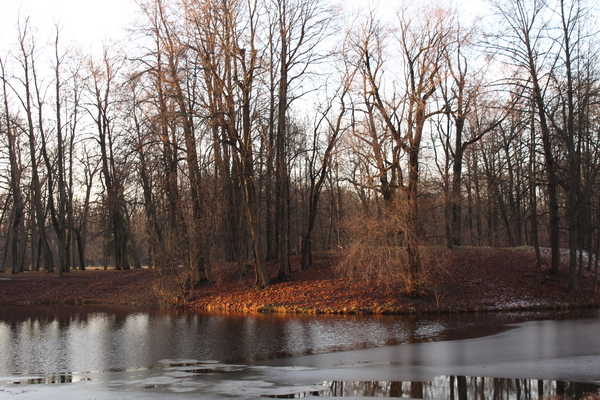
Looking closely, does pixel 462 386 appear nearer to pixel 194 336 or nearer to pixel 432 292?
pixel 194 336

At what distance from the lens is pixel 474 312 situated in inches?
730

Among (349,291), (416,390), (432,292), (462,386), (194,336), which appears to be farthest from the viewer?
(349,291)

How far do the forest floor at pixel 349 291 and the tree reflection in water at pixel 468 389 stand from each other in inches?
395

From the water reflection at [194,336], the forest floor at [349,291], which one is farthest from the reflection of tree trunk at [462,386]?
the forest floor at [349,291]

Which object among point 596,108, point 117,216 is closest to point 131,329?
point 117,216

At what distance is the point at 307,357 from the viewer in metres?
11.2

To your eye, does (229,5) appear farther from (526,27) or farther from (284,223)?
(526,27)

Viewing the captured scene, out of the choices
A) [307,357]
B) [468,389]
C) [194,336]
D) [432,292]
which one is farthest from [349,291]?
[468,389]

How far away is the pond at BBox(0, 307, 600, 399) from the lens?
830 centimetres

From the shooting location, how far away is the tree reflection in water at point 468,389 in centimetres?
763

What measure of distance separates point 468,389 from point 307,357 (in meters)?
4.13

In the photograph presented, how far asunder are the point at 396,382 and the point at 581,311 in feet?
43.4

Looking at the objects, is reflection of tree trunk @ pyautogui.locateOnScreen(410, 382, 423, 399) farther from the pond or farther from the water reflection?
the water reflection

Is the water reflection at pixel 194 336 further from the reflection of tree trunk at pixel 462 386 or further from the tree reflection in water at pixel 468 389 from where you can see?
the reflection of tree trunk at pixel 462 386
